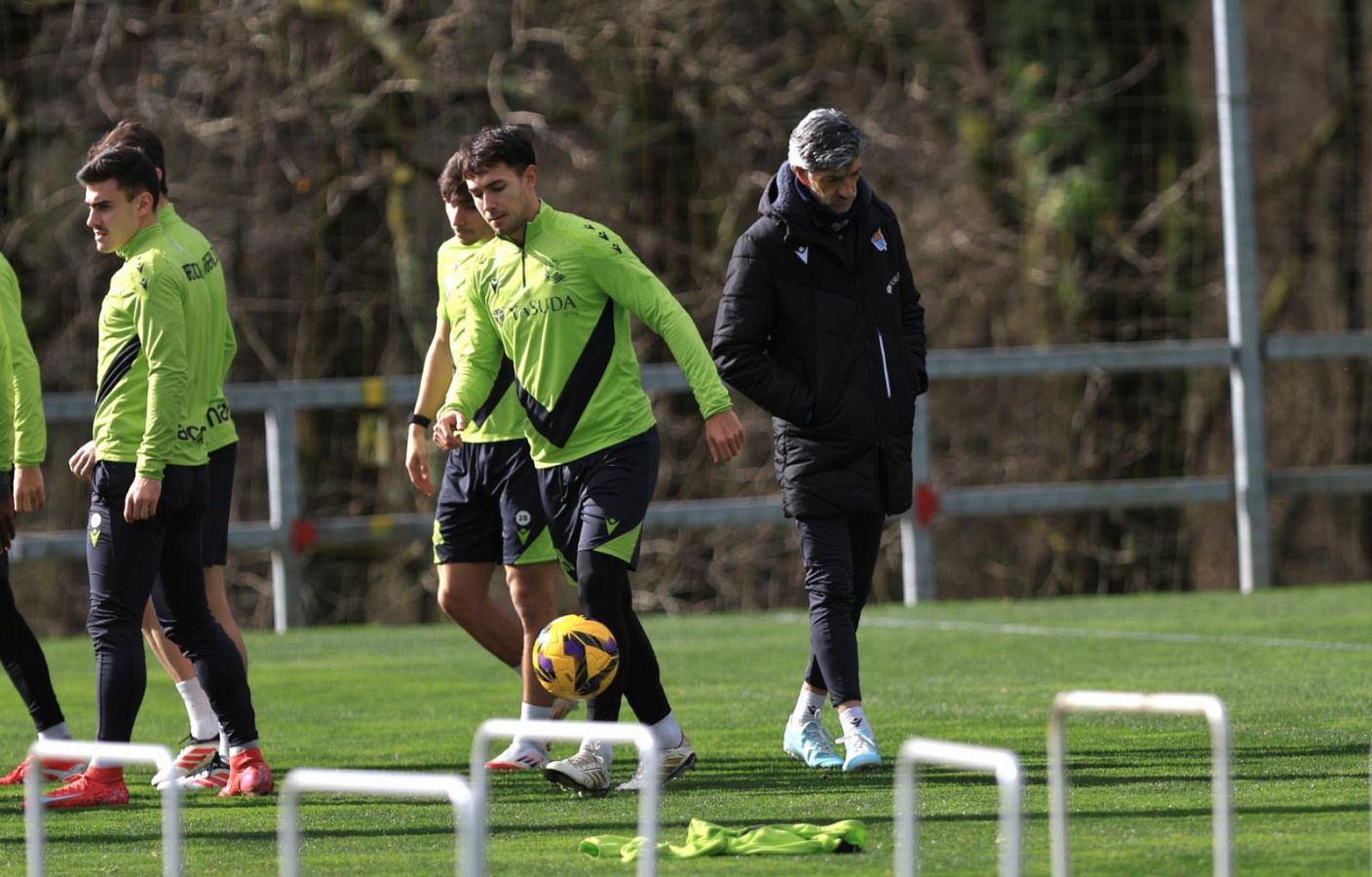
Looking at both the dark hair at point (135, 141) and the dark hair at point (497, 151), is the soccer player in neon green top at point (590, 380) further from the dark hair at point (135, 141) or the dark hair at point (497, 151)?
the dark hair at point (135, 141)

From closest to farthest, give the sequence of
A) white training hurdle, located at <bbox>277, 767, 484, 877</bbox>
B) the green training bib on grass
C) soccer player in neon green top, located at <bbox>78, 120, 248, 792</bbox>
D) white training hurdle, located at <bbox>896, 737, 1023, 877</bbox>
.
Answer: white training hurdle, located at <bbox>277, 767, 484, 877</bbox> < white training hurdle, located at <bbox>896, 737, 1023, 877</bbox> < the green training bib on grass < soccer player in neon green top, located at <bbox>78, 120, 248, 792</bbox>

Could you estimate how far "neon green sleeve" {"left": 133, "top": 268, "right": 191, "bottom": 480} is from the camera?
22.6 feet

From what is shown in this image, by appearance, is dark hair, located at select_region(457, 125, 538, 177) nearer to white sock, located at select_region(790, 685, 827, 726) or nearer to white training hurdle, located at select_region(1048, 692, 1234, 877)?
white sock, located at select_region(790, 685, 827, 726)

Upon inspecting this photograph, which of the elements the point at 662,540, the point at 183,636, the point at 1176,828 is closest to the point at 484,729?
the point at 1176,828

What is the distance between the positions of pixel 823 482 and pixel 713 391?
2.06 ft

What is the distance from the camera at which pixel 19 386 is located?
752cm

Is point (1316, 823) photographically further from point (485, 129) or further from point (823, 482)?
point (485, 129)

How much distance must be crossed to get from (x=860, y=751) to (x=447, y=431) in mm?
1529

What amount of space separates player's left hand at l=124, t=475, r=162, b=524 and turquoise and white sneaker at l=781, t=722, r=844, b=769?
2011 millimetres

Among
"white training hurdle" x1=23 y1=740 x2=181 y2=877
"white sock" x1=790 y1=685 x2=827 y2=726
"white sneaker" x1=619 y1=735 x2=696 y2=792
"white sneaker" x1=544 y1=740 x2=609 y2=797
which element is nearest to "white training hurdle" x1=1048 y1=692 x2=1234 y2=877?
"white training hurdle" x1=23 y1=740 x2=181 y2=877

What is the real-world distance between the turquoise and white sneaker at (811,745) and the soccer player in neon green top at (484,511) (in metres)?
0.74

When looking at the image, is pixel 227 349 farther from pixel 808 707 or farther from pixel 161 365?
Result: pixel 808 707

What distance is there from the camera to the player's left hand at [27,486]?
7.42m

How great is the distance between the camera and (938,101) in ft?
66.1
